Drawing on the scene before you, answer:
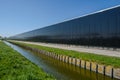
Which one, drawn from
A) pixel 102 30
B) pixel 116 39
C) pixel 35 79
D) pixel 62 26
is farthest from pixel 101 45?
pixel 62 26

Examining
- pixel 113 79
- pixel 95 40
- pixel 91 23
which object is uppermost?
pixel 91 23

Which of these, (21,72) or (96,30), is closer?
(21,72)

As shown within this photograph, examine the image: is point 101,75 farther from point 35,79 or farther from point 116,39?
Result: point 116,39

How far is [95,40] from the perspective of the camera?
28.1 metres

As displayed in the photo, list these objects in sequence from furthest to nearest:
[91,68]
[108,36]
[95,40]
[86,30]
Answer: [86,30] < [95,40] < [108,36] < [91,68]

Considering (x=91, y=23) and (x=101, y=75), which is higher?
(x=91, y=23)

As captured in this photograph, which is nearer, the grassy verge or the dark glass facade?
the grassy verge

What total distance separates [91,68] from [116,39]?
6.43m

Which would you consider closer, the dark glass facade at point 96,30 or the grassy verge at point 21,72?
the grassy verge at point 21,72

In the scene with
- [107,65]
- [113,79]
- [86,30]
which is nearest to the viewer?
[113,79]

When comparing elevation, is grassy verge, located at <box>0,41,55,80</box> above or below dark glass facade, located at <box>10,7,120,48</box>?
below

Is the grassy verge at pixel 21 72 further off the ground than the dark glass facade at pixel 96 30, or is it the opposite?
the dark glass facade at pixel 96 30

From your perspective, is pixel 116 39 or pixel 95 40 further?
pixel 95 40

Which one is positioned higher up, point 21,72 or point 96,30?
point 96,30
